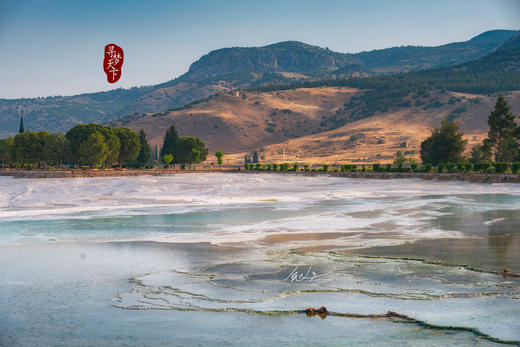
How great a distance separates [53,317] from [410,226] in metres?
18.8

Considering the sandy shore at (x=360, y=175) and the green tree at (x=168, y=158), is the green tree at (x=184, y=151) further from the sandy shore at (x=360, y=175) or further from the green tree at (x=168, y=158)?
the sandy shore at (x=360, y=175)

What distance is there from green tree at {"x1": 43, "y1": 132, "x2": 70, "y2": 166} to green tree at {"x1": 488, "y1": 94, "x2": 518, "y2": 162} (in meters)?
85.2

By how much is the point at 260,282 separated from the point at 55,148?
365 feet

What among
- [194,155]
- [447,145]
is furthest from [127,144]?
[447,145]

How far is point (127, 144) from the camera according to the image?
4906 inches

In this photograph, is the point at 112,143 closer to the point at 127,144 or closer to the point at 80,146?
the point at 80,146

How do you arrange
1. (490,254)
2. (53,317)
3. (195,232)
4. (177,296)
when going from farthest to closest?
(195,232), (490,254), (177,296), (53,317)

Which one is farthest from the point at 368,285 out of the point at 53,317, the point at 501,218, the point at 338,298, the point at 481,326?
the point at 501,218

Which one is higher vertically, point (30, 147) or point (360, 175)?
point (30, 147)

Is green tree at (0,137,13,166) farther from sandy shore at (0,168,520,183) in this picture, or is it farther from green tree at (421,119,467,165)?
green tree at (421,119,467,165)

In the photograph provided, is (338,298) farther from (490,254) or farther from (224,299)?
(490,254)

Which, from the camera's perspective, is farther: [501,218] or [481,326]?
[501,218]

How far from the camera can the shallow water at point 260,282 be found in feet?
33.4

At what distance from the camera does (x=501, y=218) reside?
94.5 feet
